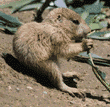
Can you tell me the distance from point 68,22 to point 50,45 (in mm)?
910

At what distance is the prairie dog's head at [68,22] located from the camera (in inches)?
149

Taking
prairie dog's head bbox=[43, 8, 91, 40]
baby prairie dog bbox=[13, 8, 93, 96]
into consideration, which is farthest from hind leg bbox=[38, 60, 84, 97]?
prairie dog's head bbox=[43, 8, 91, 40]

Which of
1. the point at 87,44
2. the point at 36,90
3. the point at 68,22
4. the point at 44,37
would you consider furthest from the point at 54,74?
the point at 68,22

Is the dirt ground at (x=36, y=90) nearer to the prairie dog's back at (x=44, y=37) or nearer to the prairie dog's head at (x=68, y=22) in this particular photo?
the prairie dog's back at (x=44, y=37)

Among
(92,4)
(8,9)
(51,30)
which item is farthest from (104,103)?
(8,9)

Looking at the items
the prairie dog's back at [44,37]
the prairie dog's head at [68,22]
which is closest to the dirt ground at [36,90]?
the prairie dog's back at [44,37]

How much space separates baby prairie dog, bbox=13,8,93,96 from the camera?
3.19m

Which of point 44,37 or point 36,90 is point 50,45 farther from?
point 36,90

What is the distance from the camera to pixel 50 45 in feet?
10.9

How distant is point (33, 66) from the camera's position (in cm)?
322

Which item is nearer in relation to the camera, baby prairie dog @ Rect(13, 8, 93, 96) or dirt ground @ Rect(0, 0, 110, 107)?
dirt ground @ Rect(0, 0, 110, 107)

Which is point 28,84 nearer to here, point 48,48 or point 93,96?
point 48,48

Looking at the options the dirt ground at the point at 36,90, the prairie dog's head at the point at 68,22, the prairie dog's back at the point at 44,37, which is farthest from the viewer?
the prairie dog's head at the point at 68,22

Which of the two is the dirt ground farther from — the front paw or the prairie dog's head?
the prairie dog's head
